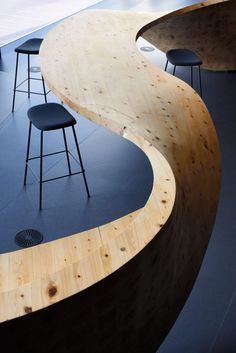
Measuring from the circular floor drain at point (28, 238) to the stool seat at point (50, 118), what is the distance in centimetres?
73

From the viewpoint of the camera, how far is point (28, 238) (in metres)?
3.64

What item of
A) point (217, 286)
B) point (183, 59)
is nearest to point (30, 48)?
point (183, 59)

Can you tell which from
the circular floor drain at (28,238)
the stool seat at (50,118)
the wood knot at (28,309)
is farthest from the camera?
the stool seat at (50,118)

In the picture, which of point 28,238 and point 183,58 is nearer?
point 28,238

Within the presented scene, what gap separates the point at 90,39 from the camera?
4.62m

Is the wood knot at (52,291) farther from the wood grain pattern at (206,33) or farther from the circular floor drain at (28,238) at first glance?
the wood grain pattern at (206,33)

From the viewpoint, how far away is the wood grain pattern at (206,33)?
251 inches

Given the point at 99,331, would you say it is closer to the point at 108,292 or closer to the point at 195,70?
the point at 108,292

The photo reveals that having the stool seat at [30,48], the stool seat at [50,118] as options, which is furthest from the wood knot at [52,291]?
the stool seat at [30,48]

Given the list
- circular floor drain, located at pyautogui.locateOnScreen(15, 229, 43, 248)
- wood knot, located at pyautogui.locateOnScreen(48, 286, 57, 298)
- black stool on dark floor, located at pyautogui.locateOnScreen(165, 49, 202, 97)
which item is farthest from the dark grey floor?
wood knot, located at pyautogui.locateOnScreen(48, 286, 57, 298)

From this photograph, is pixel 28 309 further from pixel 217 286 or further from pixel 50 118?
pixel 50 118

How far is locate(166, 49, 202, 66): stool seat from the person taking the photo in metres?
5.19

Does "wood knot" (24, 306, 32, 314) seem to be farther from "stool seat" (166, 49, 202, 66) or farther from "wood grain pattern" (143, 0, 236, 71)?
"wood grain pattern" (143, 0, 236, 71)

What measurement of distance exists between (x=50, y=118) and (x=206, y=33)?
343 cm
